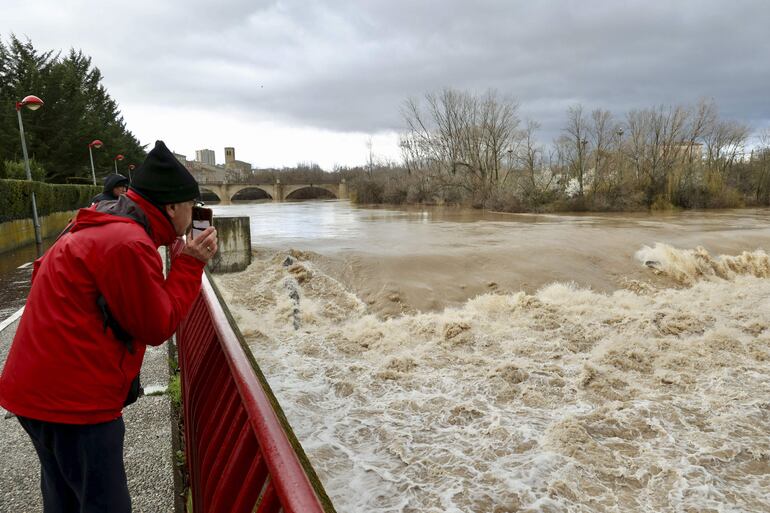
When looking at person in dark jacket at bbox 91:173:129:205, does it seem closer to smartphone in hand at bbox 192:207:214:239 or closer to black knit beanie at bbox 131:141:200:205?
smartphone in hand at bbox 192:207:214:239

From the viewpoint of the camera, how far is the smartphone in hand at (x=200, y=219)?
8.13ft

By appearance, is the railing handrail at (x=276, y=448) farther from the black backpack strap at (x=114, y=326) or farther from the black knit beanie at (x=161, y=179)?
the black knit beanie at (x=161, y=179)

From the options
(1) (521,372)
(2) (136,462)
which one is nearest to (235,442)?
(2) (136,462)

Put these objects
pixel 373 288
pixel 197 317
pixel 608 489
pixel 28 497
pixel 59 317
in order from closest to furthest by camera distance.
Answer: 1. pixel 59 317
2. pixel 28 497
3. pixel 197 317
4. pixel 608 489
5. pixel 373 288

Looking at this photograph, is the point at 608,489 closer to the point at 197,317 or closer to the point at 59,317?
the point at 197,317

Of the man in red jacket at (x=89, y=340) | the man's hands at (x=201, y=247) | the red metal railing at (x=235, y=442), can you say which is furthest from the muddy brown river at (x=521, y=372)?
the man's hands at (x=201, y=247)

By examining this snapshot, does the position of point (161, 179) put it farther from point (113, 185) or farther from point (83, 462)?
point (113, 185)

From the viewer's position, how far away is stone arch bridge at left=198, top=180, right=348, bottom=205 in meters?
87.6

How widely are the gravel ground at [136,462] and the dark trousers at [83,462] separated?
3.06 feet

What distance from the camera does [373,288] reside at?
41.3ft

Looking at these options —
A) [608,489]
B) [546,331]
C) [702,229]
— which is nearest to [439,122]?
[702,229]

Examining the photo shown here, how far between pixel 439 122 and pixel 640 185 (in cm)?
2111

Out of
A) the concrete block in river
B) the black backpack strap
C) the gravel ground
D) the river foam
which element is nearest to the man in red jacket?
the black backpack strap

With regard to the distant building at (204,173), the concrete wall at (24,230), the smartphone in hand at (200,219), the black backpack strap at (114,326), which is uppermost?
the distant building at (204,173)
